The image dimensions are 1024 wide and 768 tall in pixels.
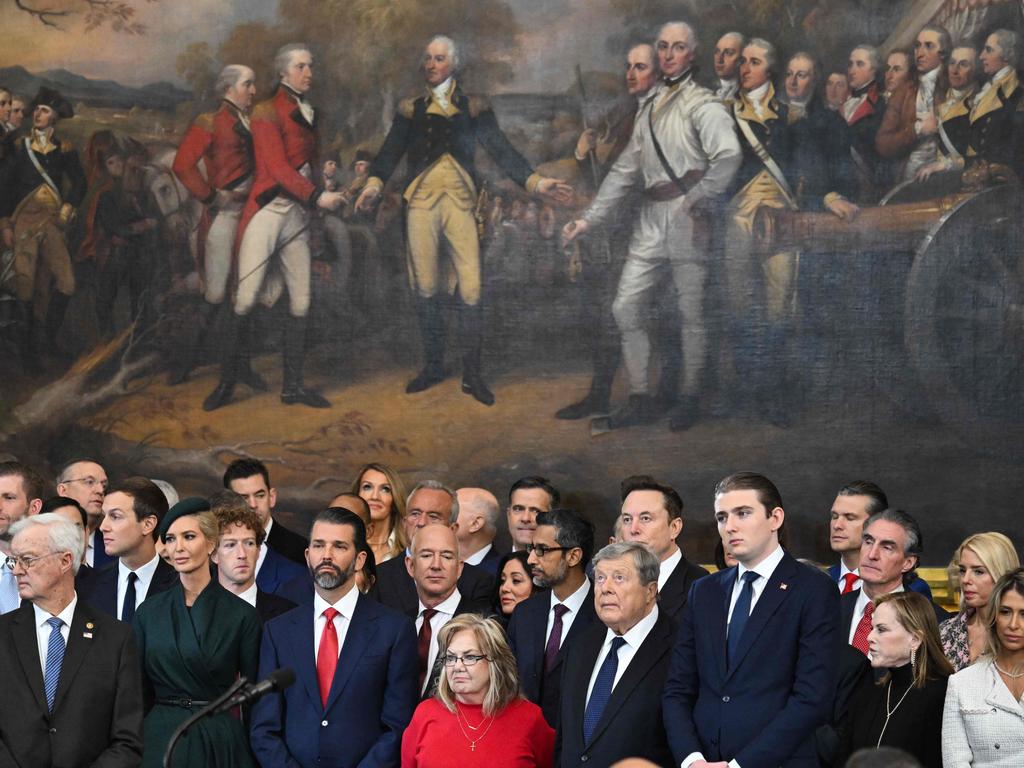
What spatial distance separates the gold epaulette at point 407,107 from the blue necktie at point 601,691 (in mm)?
6063

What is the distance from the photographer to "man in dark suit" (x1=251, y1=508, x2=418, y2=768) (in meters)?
7.33

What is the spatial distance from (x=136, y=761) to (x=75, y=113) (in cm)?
727

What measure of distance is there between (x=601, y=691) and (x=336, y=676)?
52.6 inches

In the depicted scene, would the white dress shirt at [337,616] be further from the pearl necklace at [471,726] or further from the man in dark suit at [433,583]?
the pearl necklace at [471,726]

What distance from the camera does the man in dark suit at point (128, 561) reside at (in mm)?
8320

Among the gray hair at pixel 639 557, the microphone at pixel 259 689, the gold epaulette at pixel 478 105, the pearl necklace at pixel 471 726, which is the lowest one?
the pearl necklace at pixel 471 726

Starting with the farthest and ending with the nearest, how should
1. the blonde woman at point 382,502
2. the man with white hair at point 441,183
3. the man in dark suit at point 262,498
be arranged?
the man with white hair at point 441,183 < the blonde woman at point 382,502 < the man in dark suit at point 262,498

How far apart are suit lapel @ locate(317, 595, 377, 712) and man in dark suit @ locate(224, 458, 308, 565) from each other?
235 cm

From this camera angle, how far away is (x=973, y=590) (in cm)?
789

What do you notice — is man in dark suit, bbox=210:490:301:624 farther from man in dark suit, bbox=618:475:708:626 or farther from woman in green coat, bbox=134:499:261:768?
man in dark suit, bbox=618:475:708:626

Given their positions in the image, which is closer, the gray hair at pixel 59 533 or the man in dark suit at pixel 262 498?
the gray hair at pixel 59 533

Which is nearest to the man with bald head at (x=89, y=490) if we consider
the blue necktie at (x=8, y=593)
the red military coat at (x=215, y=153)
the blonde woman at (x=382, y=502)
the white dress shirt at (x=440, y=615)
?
the blue necktie at (x=8, y=593)

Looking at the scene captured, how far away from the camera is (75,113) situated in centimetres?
1237

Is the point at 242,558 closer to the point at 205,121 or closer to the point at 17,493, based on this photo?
the point at 17,493
